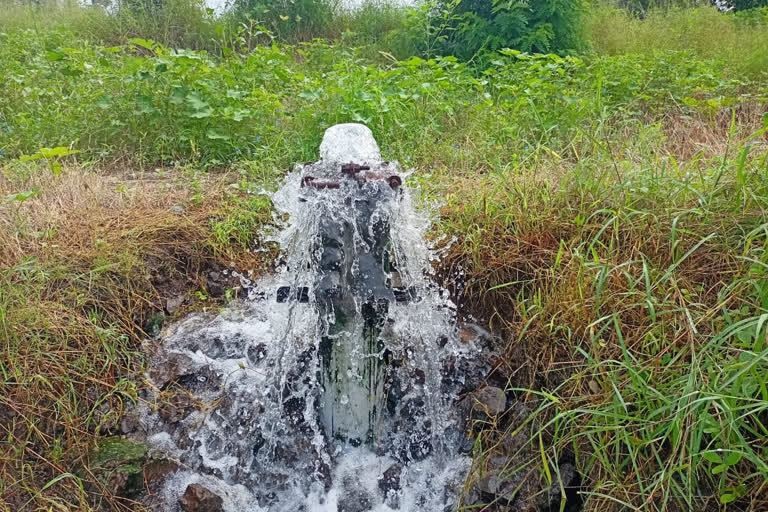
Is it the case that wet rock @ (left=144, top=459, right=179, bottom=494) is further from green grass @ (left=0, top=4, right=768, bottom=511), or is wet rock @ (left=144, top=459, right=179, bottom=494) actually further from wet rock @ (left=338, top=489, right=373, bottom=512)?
wet rock @ (left=338, top=489, right=373, bottom=512)

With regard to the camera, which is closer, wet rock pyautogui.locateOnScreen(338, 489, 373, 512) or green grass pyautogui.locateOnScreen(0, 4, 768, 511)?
green grass pyautogui.locateOnScreen(0, 4, 768, 511)

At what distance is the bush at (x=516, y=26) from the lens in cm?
538

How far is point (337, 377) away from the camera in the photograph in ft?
7.54

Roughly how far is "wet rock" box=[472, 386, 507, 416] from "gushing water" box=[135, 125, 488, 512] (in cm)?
12

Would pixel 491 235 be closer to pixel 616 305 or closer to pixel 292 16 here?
pixel 616 305

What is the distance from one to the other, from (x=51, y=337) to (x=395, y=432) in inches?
56.8

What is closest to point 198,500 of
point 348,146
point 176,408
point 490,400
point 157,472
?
point 157,472

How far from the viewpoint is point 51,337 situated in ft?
7.55

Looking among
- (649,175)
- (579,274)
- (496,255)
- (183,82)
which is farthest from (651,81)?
(183,82)

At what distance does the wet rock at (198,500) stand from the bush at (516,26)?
4514mm

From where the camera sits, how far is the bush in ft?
17.6

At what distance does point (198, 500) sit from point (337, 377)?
0.66 m

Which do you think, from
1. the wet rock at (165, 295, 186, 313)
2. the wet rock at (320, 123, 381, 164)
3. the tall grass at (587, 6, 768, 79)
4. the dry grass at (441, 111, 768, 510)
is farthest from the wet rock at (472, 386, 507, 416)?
the tall grass at (587, 6, 768, 79)

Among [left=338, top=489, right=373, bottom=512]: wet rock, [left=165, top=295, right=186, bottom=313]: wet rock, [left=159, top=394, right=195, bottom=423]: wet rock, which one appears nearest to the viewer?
[left=338, top=489, right=373, bottom=512]: wet rock
